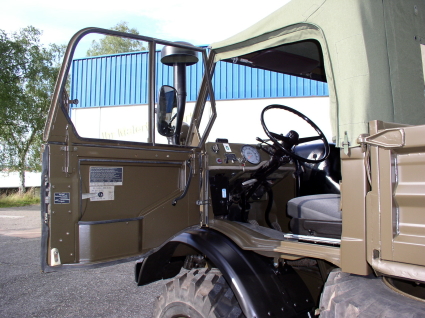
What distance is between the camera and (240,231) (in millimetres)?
2354

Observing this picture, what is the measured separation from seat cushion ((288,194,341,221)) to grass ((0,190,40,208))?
59.6ft

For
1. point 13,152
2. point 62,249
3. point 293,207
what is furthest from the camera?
point 13,152

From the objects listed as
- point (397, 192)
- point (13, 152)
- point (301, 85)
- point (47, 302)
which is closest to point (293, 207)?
point (397, 192)

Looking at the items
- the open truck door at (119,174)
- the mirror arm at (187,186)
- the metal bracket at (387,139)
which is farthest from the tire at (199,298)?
the metal bracket at (387,139)

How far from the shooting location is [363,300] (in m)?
1.50

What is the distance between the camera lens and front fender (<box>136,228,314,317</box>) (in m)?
1.98

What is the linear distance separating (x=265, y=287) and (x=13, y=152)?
868 inches

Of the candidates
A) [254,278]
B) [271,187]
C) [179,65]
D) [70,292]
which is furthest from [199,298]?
[70,292]

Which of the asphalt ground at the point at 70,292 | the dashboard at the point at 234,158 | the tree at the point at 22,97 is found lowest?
the asphalt ground at the point at 70,292

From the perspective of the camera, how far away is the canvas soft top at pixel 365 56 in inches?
66.6

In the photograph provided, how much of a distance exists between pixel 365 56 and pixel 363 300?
3.37 feet

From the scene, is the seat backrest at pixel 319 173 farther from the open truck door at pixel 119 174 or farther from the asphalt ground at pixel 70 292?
the asphalt ground at pixel 70 292

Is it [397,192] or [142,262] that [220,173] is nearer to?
[142,262]

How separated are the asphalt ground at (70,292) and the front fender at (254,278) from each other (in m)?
2.32
